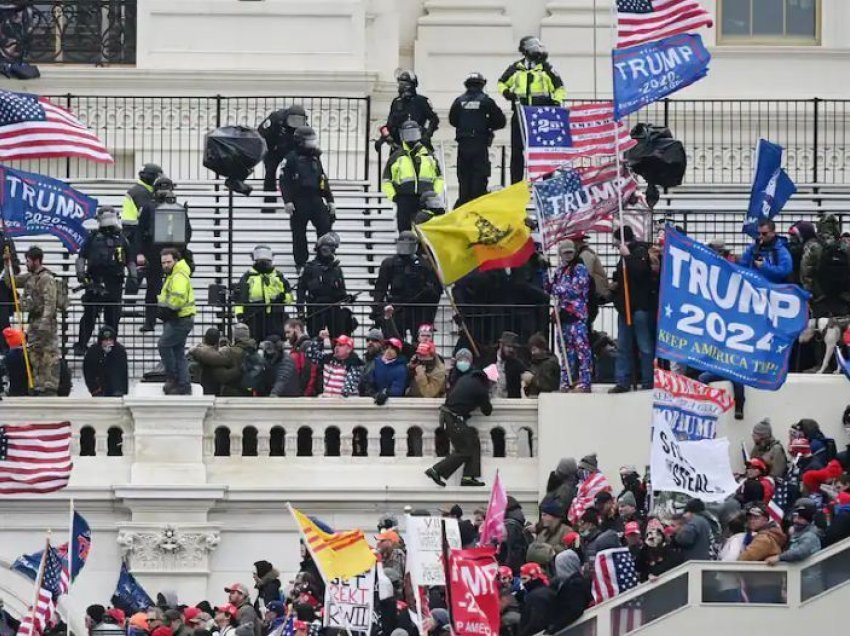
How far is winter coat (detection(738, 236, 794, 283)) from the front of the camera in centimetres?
5097

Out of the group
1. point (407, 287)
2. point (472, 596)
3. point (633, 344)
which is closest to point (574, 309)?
point (633, 344)

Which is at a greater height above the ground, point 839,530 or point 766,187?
point 766,187

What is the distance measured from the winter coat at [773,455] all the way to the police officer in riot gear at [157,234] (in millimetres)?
7377

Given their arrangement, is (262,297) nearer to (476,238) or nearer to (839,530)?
(476,238)

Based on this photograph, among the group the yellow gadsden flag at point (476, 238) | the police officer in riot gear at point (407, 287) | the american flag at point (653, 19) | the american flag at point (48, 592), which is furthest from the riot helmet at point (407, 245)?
the american flag at point (48, 592)

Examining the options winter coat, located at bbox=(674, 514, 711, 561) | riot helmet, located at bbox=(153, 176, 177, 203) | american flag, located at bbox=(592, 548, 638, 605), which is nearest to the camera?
winter coat, located at bbox=(674, 514, 711, 561)

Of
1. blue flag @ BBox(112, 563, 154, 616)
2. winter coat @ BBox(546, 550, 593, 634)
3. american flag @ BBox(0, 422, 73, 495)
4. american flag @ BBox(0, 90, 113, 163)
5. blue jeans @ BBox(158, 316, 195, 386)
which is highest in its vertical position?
american flag @ BBox(0, 90, 113, 163)

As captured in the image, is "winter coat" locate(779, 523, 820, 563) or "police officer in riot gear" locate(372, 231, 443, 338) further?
"police officer in riot gear" locate(372, 231, 443, 338)

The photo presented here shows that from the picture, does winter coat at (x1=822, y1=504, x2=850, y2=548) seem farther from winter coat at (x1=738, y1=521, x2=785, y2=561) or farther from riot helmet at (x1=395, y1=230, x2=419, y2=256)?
riot helmet at (x1=395, y1=230, x2=419, y2=256)

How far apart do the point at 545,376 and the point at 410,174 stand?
6.50m

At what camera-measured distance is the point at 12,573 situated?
168 ft

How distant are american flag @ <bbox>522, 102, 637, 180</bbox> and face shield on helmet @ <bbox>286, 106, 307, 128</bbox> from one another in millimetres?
4493

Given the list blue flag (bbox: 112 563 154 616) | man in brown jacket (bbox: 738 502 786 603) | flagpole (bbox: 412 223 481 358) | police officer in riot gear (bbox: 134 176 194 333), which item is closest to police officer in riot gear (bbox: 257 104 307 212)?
police officer in riot gear (bbox: 134 176 194 333)

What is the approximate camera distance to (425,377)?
170ft
